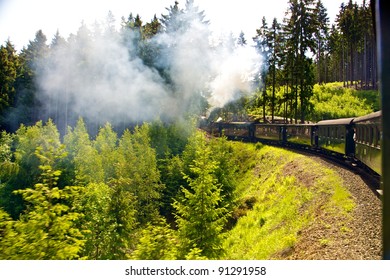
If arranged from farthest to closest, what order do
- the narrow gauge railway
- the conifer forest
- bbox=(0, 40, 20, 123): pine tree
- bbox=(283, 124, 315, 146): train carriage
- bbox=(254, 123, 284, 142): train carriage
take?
bbox=(0, 40, 20, 123): pine tree, bbox=(254, 123, 284, 142): train carriage, bbox=(283, 124, 315, 146): train carriage, the conifer forest, the narrow gauge railway

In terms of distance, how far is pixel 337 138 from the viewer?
18.3 meters

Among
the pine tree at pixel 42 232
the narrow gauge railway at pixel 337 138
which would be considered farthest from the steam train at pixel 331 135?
the pine tree at pixel 42 232

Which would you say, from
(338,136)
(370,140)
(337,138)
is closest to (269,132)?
(337,138)

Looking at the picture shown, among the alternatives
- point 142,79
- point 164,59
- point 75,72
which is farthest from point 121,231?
point 75,72

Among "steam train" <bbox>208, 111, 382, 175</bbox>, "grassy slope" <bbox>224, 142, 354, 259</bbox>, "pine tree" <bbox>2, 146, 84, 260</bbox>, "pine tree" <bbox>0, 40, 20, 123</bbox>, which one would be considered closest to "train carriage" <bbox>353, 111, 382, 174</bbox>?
"steam train" <bbox>208, 111, 382, 175</bbox>

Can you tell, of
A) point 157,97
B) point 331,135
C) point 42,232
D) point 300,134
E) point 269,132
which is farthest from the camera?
point 157,97

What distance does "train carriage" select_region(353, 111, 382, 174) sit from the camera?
36.3 ft

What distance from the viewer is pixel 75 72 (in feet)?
132

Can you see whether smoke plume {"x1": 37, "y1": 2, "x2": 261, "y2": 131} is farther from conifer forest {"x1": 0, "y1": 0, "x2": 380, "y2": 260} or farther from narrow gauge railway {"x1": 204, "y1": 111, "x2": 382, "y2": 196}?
narrow gauge railway {"x1": 204, "y1": 111, "x2": 382, "y2": 196}

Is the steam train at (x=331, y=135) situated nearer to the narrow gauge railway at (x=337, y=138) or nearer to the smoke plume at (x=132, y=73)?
the narrow gauge railway at (x=337, y=138)

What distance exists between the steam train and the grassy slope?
5.36ft

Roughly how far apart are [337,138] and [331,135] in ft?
3.19

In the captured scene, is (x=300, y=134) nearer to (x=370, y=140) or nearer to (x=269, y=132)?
(x=269, y=132)

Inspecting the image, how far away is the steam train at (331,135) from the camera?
472 inches
